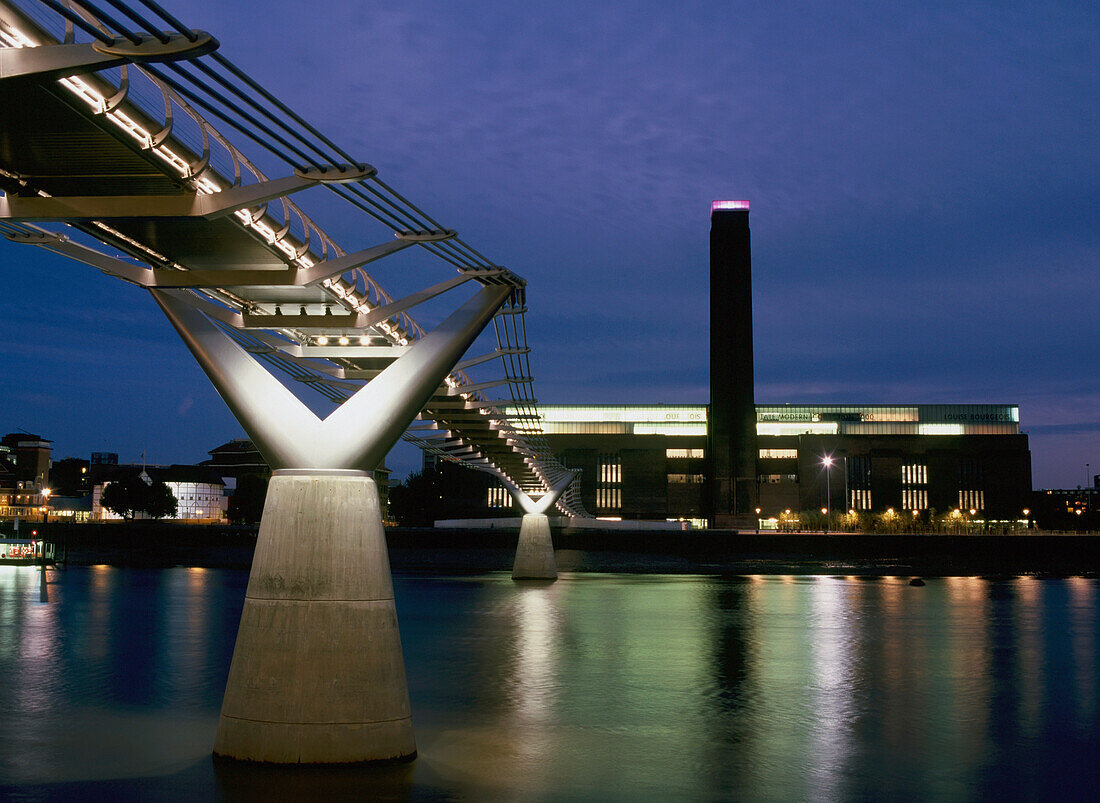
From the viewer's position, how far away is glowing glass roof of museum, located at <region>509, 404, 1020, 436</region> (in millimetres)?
134750

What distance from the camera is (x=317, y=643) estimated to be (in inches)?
499

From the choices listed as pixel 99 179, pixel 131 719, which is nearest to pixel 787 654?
pixel 131 719

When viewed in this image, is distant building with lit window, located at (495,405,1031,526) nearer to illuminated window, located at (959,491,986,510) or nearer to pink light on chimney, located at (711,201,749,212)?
illuminated window, located at (959,491,986,510)

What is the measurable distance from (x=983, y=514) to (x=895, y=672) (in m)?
104

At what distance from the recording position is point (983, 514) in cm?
12094

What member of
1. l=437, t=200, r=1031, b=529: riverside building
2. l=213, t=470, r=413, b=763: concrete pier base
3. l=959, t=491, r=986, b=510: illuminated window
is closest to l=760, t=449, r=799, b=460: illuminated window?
l=437, t=200, r=1031, b=529: riverside building

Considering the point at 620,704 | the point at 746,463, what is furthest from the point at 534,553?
the point at 746,463

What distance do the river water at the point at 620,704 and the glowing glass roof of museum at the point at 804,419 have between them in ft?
306

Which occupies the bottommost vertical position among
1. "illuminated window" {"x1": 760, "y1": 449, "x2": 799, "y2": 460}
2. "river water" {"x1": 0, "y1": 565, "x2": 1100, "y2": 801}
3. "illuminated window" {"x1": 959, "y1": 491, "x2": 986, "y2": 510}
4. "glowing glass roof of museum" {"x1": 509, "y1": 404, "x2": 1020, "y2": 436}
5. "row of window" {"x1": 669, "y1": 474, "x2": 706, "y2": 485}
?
"river water" {"x1": 0, "y1": 565, "x2": 1100, "y2": 801}

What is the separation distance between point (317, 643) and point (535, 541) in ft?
156

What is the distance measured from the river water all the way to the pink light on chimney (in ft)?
266

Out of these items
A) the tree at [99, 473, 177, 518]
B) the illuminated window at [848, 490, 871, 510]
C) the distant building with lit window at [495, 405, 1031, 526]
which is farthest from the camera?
the tree at [99, 473, 177, 518]

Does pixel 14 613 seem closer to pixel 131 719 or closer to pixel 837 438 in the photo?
pixel 131 719

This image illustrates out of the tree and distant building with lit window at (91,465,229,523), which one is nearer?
the tree
